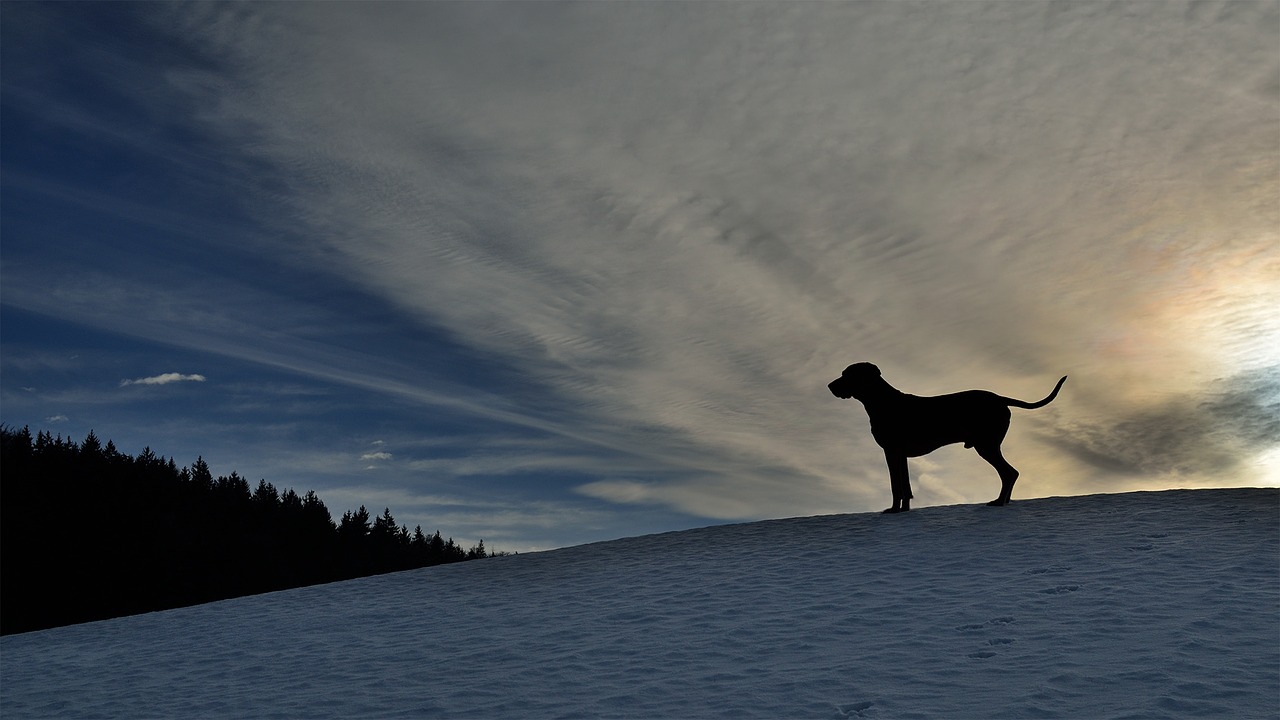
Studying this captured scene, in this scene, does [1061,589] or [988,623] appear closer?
[988,623]

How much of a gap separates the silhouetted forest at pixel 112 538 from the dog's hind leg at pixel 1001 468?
3141 centimetres

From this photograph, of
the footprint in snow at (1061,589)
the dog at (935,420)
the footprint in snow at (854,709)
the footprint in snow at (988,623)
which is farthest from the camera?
the dog at (935,420)

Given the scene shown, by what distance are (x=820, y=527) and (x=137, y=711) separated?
11946mm

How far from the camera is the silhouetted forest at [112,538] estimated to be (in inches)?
1280

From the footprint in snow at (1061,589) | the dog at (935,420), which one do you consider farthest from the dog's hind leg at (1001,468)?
the footprint in snow at (1061,589)

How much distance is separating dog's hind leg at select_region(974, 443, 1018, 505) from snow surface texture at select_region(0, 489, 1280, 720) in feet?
0.96

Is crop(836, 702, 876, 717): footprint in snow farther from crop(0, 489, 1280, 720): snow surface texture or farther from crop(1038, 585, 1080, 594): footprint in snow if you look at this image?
crop(1038, 585, 1080, 594): footprint in snow

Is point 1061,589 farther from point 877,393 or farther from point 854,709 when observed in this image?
point 877,393

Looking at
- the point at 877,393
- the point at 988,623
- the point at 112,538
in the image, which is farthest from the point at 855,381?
the point at 112,538

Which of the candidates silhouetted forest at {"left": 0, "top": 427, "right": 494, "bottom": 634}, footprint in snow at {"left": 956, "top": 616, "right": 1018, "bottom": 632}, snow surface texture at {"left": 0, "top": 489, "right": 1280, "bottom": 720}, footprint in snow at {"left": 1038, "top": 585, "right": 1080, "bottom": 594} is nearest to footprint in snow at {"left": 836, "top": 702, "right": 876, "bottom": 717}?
snow surface texture at {"left": 0, "top": 489, "right": 1280, "bottom": 720}

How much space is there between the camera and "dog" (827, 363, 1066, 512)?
1611 centimetres

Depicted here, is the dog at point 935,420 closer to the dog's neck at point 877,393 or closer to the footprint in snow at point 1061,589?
the dog's neck at point 877,393

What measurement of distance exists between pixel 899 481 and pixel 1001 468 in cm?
184

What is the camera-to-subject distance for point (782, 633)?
10.6 meters
